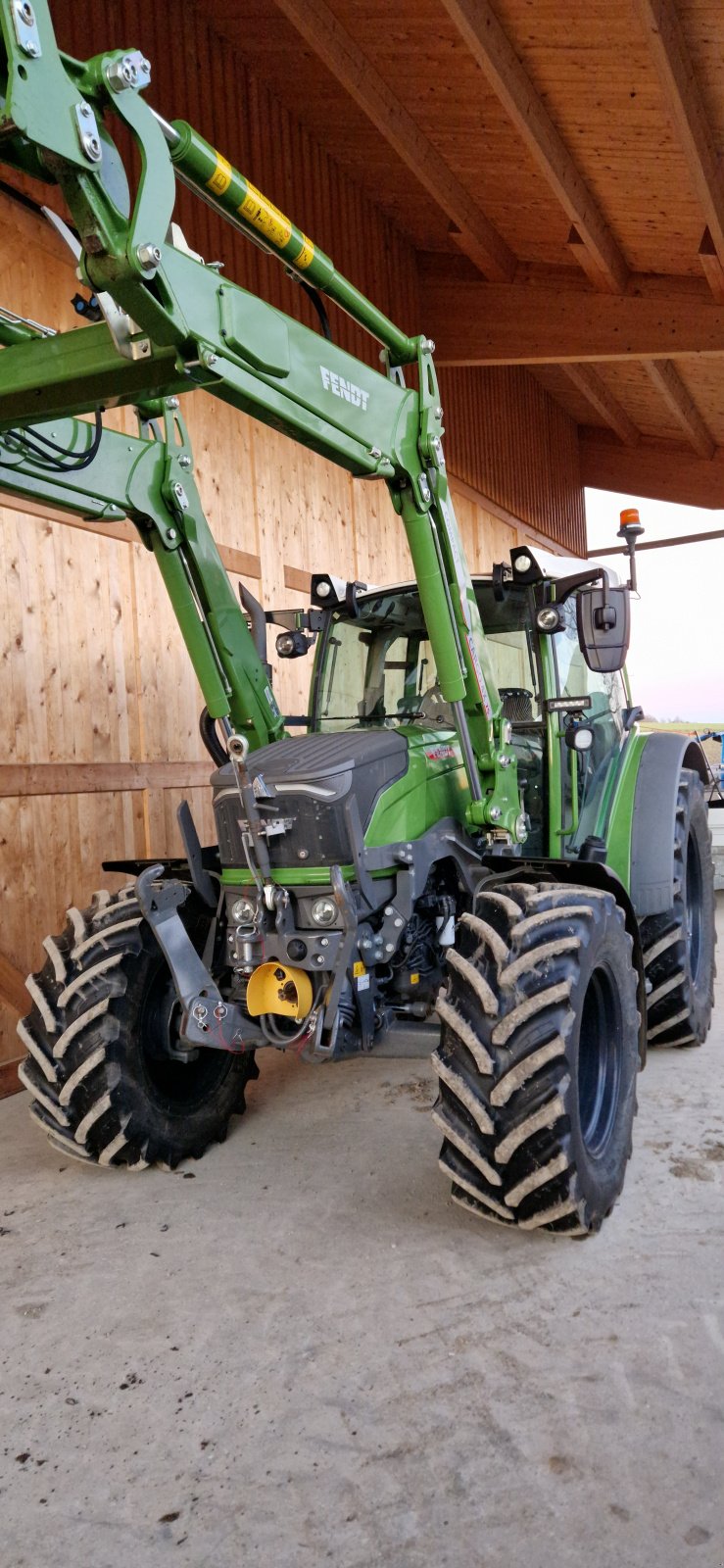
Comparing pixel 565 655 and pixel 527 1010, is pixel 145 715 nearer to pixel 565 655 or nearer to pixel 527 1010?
pixel 565 655

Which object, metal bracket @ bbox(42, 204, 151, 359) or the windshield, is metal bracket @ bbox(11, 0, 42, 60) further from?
the windshield

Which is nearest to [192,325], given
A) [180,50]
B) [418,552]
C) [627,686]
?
[418,552]

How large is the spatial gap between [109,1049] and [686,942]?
8.44 ft

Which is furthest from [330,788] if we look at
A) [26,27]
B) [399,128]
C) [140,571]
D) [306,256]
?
[399,128]

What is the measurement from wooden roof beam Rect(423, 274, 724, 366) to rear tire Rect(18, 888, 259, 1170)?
22.3 feet

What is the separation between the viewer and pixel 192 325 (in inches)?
97.2

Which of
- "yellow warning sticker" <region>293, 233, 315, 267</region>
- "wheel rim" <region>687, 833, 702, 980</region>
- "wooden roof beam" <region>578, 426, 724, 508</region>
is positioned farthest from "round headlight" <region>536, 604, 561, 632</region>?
"wooden roof beam" <region>578, 426, 724, 508</region>

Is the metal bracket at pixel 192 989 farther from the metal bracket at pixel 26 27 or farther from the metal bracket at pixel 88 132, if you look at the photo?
the metal bracket at pixel 26 27

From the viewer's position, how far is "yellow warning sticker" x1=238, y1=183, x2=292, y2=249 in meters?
2.67

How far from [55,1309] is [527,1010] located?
150cm

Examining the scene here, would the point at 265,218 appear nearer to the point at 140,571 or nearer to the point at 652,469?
the point at 140,571

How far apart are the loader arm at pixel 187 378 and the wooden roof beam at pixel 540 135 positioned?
356 cm

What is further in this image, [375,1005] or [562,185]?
[562,185]

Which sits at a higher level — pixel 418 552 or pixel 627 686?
pixel 418 552
